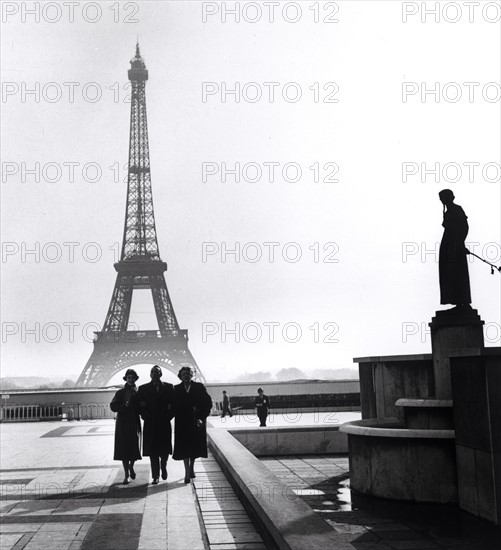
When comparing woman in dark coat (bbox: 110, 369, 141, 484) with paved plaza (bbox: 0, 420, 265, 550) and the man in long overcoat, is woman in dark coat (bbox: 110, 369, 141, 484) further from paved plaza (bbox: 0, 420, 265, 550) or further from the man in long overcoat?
paved plaza (bbox: 0, 420, 265, 550)

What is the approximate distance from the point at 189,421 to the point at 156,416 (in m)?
0.48

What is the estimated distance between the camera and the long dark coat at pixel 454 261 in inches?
345

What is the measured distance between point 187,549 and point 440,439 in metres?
3.33

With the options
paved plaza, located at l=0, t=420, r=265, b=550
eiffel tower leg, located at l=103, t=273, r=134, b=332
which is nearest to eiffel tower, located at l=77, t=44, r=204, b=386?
eiffel tower leg, located at l=103, t=273, r=134, b=332

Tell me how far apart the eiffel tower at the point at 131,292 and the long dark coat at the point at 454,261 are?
39.4 meters

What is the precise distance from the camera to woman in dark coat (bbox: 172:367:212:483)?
360 inches

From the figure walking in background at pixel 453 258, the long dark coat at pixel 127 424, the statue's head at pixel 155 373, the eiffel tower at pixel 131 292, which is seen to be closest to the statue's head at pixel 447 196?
the figure walking in background at pixel 453 258

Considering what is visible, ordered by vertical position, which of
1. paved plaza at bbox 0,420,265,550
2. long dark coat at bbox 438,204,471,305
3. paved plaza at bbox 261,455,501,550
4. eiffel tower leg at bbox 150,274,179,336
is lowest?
paved plaza at bbox 261,455,501,550

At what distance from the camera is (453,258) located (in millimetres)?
8969

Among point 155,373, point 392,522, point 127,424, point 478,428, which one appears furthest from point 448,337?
point 127,424

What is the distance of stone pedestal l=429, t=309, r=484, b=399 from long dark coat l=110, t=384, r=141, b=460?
397 cm

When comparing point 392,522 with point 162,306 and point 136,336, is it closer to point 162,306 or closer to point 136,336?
point 136,336

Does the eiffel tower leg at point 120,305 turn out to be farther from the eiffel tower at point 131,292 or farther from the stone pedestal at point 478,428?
the stone pedestal at point 478,428

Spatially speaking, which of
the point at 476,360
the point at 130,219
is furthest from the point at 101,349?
the point at 476,360
